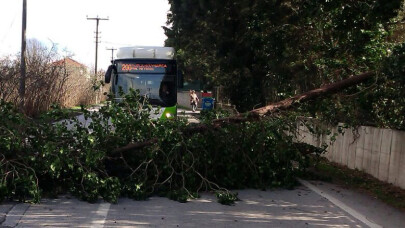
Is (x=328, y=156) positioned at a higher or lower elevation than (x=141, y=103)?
lower

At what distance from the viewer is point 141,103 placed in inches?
386

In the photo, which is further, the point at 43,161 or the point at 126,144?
the point at 126,144

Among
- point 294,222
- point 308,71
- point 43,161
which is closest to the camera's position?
point 294,222

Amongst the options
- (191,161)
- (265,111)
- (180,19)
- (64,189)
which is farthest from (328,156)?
(180,19)

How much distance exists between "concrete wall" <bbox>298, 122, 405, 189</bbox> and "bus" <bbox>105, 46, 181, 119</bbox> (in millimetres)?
5870

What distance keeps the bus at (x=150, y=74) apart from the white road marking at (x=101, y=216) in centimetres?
808

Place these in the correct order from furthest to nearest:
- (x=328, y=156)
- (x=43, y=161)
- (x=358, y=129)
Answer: (x=328, y=156), (x=358, y=129), (x=43, y=161)

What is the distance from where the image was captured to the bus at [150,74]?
15836 mm

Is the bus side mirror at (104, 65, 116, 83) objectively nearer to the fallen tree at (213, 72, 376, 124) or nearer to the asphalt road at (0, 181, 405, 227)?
the fallen tree at (213, 72, 376, 124)

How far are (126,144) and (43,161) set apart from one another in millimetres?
1672

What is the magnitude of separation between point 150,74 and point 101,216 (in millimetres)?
9531

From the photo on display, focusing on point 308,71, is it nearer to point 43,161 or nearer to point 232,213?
point 232,213

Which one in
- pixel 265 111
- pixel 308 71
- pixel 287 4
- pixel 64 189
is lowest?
pixel 64 189

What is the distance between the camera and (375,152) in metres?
10.4
